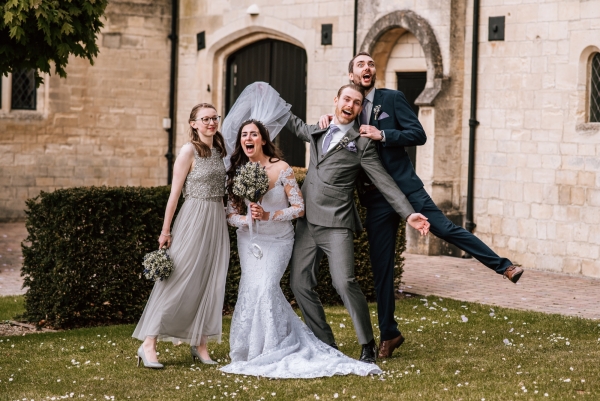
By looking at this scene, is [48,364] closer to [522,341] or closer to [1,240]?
[522,341]

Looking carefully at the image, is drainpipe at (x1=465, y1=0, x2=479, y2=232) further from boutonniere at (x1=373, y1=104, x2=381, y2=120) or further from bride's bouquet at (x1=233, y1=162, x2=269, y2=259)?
bride's bouquet at (x1=233, y1=162, x2=269, y2=259)

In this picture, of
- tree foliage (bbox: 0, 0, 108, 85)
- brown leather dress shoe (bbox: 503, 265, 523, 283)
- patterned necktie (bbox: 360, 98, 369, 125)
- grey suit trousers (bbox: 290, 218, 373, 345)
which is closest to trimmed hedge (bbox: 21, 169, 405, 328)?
tree foliage (bbox: 0, 0, 108, 85)

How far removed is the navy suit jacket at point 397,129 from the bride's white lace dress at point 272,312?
0.72m

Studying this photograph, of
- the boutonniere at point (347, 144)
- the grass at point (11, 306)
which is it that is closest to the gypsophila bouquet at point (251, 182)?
the boutonniere at point (347, 144)

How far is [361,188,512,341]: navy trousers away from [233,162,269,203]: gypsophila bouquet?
32.0 inches

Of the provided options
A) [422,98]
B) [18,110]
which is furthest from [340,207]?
[18,110]

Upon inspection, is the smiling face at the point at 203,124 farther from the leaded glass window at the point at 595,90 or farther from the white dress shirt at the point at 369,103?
the leaded glass window at the point at 595,90

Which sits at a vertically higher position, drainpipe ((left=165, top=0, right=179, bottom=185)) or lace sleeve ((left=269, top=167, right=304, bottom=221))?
drainpipe ((left=165, top=0, right=179, bottom=185))

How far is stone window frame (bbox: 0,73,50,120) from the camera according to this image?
18.5m

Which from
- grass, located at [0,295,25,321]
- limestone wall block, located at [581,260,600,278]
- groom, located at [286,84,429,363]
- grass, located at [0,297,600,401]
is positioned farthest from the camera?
limestone wall block, located at [581,260,600,278]

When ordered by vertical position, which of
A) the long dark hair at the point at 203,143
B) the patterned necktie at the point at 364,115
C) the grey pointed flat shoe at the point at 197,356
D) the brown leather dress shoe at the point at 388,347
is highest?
the patterned necktie at the point at 364,115

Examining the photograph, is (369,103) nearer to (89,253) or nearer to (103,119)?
(89,253)

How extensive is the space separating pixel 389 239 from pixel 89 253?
305 centimetres

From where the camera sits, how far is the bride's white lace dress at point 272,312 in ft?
23.9
